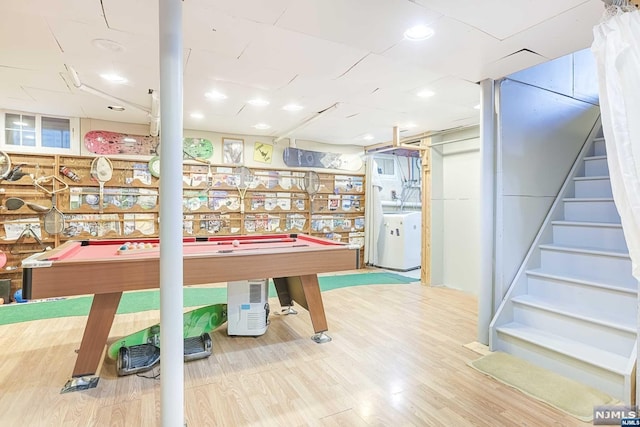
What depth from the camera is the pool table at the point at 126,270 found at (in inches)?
81.0

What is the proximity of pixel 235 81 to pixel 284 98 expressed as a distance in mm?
693

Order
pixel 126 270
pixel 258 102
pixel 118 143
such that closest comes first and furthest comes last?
pixel 126 270 → pixel 258 102 → pixel 118 143

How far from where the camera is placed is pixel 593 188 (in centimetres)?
330

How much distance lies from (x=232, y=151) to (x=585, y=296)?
197 inches

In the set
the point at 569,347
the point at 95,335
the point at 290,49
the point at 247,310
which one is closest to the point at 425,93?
the point at 290,49

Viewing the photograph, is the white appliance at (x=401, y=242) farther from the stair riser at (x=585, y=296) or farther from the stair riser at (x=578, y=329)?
the stair riser at (x=578, y=329)

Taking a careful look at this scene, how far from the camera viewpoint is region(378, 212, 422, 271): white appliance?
6.29 m

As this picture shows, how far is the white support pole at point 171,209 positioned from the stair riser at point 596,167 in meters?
4.05

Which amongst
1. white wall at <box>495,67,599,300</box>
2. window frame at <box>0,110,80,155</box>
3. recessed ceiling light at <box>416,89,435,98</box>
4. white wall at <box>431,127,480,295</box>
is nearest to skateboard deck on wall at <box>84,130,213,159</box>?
window frame at <box>0,110,80,155</box>

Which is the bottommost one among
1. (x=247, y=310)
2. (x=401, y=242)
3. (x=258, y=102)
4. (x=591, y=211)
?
(x=247, y=310)

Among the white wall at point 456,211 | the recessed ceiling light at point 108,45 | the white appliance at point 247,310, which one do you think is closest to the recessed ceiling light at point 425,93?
the white wall at point 456,211

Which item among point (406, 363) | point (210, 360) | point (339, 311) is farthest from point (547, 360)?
point (210, 360)

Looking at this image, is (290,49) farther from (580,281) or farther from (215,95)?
(580,281)

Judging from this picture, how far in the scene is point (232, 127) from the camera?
517 cm
